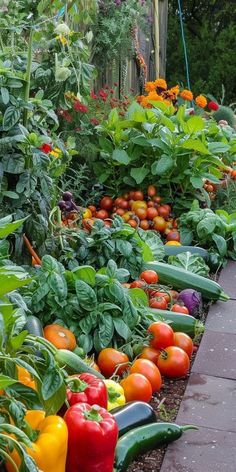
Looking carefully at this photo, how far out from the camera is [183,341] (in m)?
4.14

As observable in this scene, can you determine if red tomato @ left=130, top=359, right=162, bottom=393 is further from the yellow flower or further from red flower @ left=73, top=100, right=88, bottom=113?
red flower @ left=73, top=100, right=88, bottom=113

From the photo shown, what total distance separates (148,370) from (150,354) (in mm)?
277

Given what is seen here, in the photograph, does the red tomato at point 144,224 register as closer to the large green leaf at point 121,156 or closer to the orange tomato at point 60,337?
the large green leaf at point 121,156

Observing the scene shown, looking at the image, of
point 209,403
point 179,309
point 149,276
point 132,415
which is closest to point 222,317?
point 179,309

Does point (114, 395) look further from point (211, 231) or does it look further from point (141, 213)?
point (141, 213)

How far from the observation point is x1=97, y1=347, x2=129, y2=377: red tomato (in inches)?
151

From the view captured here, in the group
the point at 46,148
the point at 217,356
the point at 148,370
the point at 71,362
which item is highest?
the point at 46,148

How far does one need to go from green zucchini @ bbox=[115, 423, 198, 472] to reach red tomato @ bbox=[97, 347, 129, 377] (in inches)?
21.7

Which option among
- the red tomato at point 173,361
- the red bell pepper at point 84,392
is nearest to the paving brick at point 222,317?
the red tomato at point 173,361

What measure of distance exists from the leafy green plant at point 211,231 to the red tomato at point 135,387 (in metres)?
2.24

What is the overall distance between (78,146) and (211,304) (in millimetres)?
1990

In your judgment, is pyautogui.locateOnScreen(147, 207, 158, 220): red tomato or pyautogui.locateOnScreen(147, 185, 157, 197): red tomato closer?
pyautogui.locateOnScreen(147, 207, 158, 220): red tomato

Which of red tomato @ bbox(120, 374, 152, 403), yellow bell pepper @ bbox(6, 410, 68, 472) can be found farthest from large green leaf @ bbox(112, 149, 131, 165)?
yellow bell pepper @ bbox(6, 410, 68, 472)

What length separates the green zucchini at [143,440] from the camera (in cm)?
307
